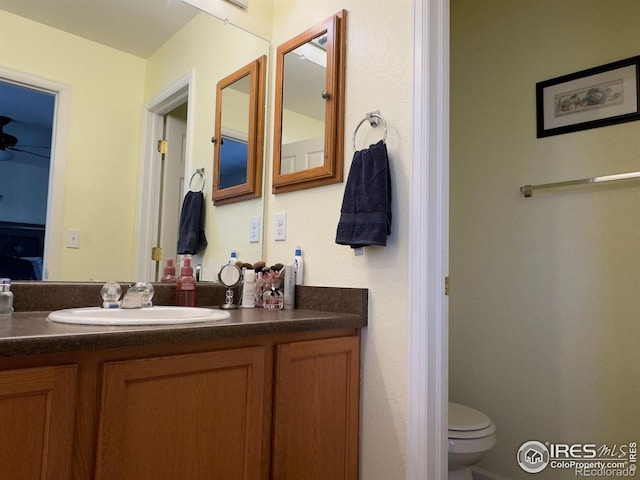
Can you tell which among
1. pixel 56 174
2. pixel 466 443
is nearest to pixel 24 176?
pixel 56 174

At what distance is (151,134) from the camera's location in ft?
5.48

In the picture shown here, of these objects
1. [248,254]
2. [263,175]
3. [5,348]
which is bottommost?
[5,348]

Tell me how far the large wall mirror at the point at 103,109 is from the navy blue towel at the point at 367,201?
69cm

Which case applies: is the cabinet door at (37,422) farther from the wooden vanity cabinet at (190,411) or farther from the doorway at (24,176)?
the doorway at (24,176)

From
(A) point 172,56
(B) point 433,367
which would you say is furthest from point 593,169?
(A) point 172,56

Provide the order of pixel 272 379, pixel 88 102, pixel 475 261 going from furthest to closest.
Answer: pixel 475 261 → pixel 88 102 → pixel 272 379

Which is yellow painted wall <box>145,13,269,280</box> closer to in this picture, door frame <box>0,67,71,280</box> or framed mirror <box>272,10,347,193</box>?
framed mirror <box>272,10,347,193</box>

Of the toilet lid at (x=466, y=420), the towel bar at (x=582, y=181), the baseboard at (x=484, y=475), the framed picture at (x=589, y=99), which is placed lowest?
the baseboard at (x=484, y=475)

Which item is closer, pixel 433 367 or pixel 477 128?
pixel 433 367

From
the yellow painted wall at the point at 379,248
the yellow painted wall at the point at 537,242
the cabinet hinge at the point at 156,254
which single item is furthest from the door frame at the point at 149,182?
the yellow painted wall at the point at 537,242

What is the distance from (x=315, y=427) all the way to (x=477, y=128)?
1.86 metres

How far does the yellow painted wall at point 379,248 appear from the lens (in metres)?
1.39

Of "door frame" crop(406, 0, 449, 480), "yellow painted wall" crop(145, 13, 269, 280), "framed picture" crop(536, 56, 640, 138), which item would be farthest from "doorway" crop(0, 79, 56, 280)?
"framed picture" crop(536, 56, 640, 138)

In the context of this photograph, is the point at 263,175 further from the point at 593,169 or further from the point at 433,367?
the point at 593,169
